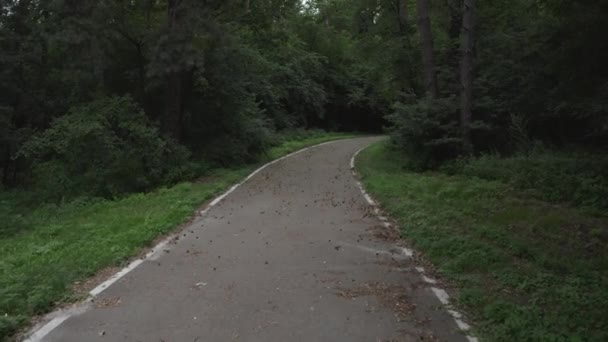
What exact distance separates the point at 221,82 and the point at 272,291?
1593 centimetres

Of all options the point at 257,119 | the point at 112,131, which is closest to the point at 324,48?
the point at 257,119

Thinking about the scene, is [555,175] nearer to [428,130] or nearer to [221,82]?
[428,130]

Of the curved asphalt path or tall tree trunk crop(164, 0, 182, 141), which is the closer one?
the curved asphalt path

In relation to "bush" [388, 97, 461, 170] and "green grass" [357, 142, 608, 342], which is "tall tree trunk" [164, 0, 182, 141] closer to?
"bush" [388, 97, 461, 170]

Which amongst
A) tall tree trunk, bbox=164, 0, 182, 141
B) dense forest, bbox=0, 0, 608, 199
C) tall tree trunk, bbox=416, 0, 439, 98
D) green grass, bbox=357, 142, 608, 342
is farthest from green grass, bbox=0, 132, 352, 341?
tall tree trunk, bbox=416, 0, 439, 98

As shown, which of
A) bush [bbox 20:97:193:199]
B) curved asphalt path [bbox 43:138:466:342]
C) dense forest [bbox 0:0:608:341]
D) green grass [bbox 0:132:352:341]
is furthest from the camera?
bush [bbox 20:97:193:199]

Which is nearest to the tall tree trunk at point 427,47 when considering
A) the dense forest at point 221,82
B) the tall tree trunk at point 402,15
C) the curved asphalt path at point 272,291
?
the dense forest at point 221,82

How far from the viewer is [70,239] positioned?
10344 millimetres

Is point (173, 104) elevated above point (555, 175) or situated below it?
above

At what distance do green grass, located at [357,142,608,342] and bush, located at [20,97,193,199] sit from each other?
316 inches

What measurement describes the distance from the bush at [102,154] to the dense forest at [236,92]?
0.14 ft

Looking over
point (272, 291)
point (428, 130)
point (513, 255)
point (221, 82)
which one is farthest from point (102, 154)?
point (513, 255)

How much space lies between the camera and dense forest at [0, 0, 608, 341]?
1455 cm

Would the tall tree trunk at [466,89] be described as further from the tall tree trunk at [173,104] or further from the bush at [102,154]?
the tall tree trunk at [173,104]
